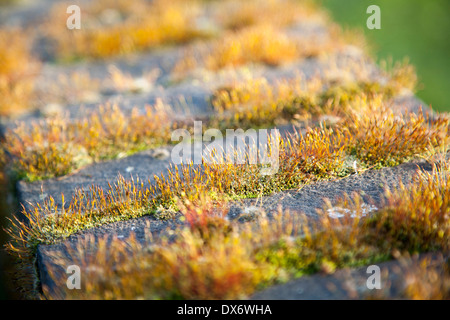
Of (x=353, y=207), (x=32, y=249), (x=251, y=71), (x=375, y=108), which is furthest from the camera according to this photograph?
(x=251, y=71)

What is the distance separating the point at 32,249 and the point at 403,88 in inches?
234

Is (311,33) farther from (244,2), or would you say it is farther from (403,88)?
(403,88)

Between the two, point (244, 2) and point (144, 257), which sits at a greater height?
point (244, 2)

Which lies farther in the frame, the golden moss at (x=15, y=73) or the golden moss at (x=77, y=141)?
the golden moss at (x=15, y=73)

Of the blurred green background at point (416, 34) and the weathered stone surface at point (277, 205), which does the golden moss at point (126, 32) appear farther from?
the weathered stone surface at point (277, 205)

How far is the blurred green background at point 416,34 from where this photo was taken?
9.50 meters

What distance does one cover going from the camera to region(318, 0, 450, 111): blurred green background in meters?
9.50

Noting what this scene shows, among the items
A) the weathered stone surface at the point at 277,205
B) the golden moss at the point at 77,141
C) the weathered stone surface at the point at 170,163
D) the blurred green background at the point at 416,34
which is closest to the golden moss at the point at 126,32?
the weathered stone surface at the point at 170,163

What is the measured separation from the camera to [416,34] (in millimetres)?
11070

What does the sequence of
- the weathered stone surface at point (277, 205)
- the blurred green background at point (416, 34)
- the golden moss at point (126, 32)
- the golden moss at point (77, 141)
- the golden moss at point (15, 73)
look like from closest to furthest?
the weathered stone surface at point (277, 205), the golden moss at point (77, 141), the golden moss at point (15, 73), the blurred green background at point (416, 34), the golden moss at point (126, 32)

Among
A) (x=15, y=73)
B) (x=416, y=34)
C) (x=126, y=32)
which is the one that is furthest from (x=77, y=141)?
(x=416, y=34)
